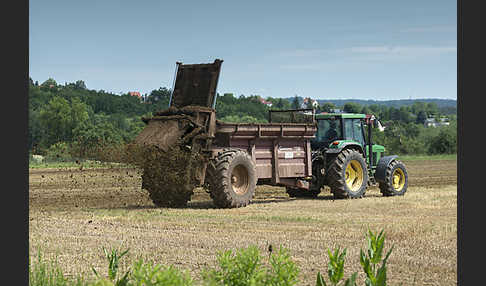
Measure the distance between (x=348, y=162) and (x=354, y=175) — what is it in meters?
1.01

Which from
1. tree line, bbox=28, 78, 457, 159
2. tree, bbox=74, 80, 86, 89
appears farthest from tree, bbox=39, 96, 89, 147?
tree, bbox=74, 80, 86, 89

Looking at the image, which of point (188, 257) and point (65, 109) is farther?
point (65, 109)

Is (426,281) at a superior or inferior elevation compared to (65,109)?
inferior

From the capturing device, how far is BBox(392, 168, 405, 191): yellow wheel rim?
69.3 ft

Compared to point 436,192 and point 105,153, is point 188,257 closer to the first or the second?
point 105,153

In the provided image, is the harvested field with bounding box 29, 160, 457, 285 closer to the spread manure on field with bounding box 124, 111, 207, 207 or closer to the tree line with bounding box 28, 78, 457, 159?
the spread manure on field with bounding box 124, 111, 207, 207

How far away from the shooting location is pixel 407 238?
451 inches

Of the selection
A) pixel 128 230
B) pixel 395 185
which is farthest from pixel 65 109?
pixel 128 230

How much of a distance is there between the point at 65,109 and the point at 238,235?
59484 mm

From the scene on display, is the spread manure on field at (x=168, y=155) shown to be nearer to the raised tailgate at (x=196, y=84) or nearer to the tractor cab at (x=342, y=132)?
the raised tailgate at (x=196, y=84)

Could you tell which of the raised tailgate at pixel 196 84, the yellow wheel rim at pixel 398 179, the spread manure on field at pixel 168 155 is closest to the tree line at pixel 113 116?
the yellow wheel rim at pixel 398 179

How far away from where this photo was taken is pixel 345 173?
19453mm

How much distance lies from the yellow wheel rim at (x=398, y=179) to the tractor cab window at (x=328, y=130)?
2422 mm

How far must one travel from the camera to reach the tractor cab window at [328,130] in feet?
65.3
